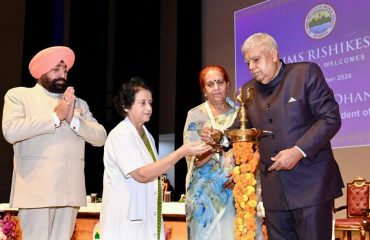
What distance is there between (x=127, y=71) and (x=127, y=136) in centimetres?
613

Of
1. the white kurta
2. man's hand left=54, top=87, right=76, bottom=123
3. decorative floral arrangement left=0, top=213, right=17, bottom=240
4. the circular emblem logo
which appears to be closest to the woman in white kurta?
the white kurta

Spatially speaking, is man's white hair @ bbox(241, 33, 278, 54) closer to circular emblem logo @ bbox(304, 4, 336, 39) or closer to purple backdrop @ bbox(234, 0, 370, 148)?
purple backdrop @ bbox(234, 0, 370, 148)

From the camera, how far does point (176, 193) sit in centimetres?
721

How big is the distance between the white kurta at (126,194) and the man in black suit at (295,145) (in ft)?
1.82

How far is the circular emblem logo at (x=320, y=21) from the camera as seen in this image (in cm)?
532

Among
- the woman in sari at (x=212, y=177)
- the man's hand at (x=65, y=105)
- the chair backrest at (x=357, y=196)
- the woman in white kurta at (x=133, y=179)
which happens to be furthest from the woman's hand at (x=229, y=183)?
the chair backrest at (x=357, y=196)

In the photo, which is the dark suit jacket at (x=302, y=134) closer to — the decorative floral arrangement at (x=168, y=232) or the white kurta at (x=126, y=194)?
the white kurta at (x=126, y=194)

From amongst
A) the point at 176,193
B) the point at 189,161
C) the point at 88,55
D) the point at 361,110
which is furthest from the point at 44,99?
the point at 88,55

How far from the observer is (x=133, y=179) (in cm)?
213

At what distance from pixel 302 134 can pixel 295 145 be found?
0.09 m

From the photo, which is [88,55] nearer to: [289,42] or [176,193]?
[176,193]

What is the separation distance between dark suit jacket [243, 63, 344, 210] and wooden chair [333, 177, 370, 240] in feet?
10.9

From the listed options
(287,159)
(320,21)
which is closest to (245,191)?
(287,159)

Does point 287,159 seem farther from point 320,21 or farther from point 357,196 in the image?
point 320,21
